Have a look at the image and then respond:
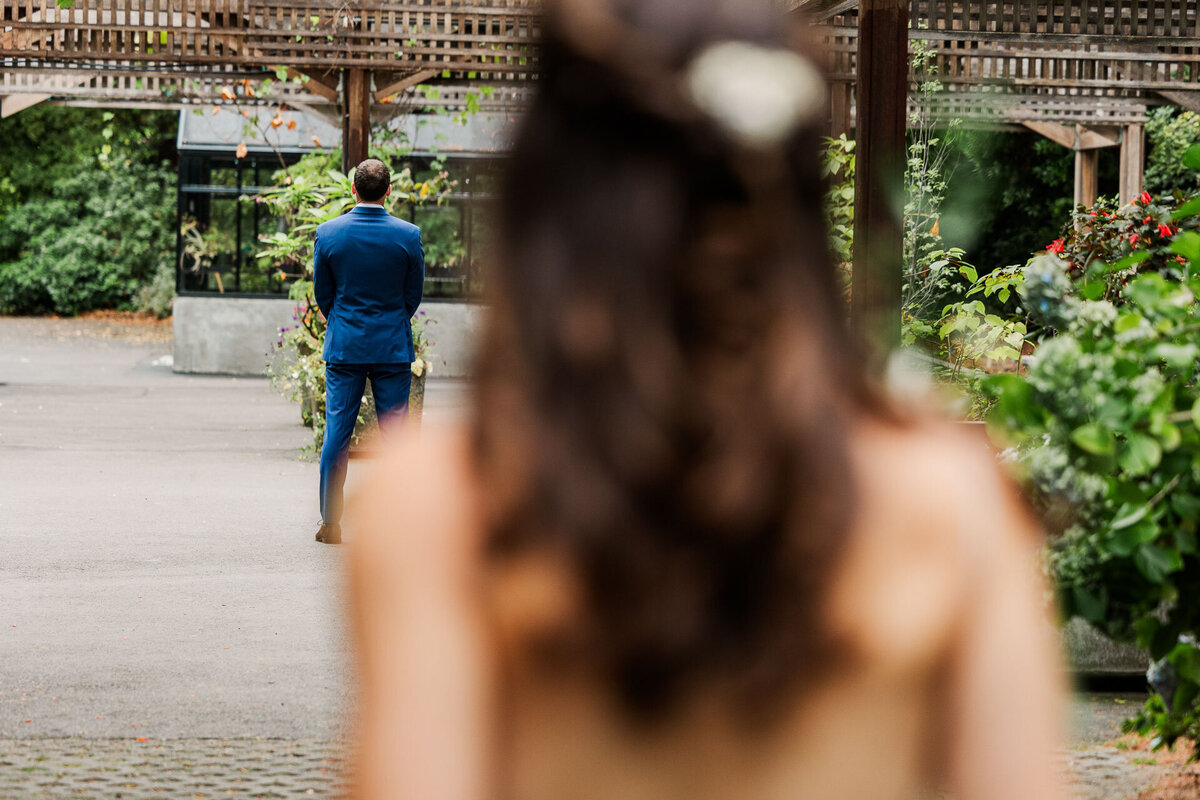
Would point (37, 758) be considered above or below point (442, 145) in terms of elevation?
below

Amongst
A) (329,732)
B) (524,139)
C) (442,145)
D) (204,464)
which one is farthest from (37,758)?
(442,145)

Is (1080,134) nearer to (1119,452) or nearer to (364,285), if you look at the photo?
(364,285)

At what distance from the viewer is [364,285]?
7.32 metres

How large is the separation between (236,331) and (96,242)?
15135mm

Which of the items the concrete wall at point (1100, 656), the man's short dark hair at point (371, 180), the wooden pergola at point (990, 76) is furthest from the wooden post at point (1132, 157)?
the concrete wall at point (1100, 656)

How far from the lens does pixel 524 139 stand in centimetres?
113

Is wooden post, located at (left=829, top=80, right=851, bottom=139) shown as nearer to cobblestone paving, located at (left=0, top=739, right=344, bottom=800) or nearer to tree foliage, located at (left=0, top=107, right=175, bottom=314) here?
cobblestone paving, located at (left=0, top=739, right=344, bottom=800)

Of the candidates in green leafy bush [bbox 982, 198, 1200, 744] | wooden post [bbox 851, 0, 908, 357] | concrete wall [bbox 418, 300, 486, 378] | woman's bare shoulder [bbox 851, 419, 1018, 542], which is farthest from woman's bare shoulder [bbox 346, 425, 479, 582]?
concrete wall [bbox 418, 300, 486, 378]

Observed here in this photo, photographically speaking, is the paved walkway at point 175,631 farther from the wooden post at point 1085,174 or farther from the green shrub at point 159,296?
the green shrub at point 159,296

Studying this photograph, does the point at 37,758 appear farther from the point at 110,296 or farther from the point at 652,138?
the point at 110,296

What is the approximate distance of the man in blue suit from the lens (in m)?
7.30

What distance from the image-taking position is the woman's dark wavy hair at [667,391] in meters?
1.05

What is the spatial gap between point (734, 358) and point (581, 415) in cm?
11

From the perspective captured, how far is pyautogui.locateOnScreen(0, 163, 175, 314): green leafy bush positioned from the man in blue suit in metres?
27.3
